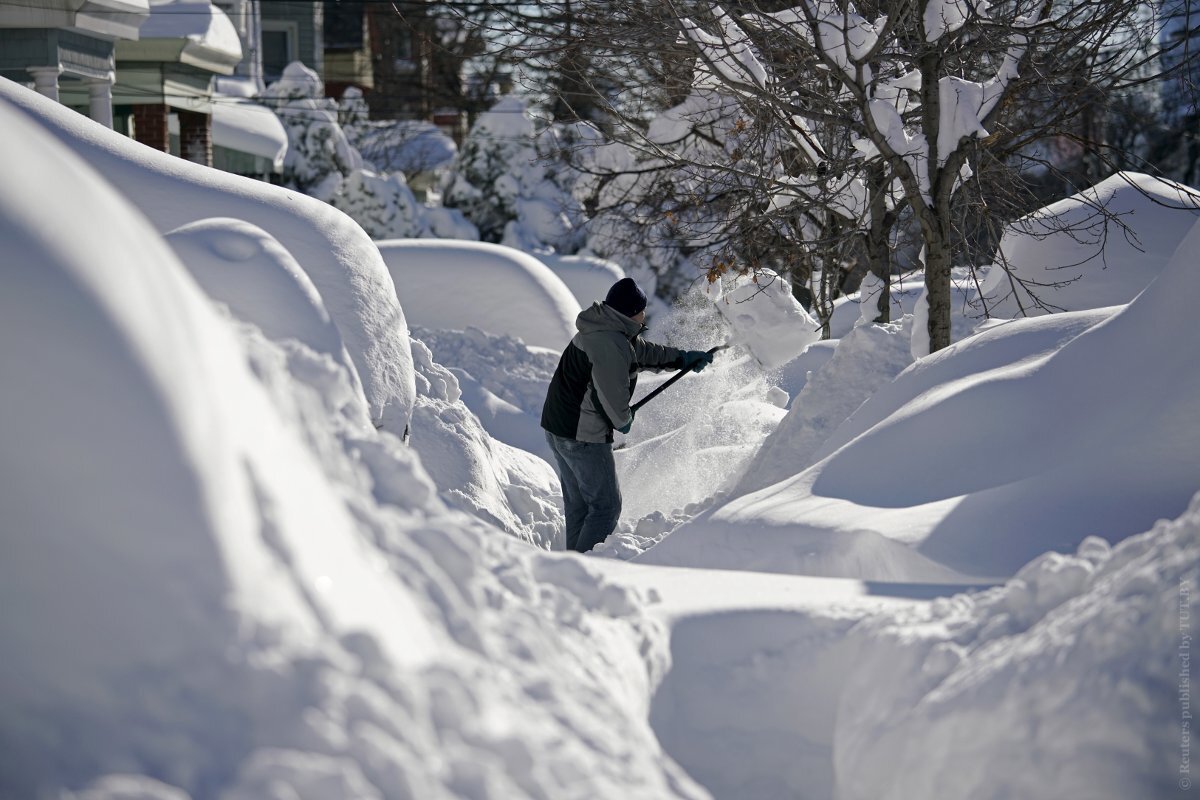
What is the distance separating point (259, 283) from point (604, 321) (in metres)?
1.66

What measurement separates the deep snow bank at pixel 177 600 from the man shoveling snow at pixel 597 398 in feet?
11.0

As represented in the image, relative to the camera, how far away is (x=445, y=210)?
22516 mm

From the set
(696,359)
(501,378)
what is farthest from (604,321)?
(501,378)

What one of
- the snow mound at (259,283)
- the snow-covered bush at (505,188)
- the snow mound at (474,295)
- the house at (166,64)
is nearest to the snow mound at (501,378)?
the snow mound at (474,295)

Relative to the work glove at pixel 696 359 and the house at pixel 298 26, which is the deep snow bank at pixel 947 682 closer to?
the work glove at pixel 696 359

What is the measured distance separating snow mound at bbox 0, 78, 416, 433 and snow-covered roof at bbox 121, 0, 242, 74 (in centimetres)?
879

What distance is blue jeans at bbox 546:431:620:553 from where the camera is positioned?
A: 18.7 ft

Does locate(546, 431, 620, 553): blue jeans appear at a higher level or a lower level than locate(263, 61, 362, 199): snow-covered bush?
lower

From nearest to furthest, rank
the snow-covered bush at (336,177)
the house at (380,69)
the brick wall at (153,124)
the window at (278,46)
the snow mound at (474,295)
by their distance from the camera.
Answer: the snow mound at (474,295), the brick wall at (153,124), the snow-covered bush at (336,177), the window at (278,46), the house at (380,69)

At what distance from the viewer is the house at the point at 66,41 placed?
1070 cm

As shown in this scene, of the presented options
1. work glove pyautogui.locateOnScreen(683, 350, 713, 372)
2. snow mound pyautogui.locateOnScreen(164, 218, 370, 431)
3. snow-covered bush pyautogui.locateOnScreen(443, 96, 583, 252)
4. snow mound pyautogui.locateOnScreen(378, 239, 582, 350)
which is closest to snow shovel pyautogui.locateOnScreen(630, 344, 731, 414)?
work glove pyautogui.locateOnScreen(683, 350, 713, 372)

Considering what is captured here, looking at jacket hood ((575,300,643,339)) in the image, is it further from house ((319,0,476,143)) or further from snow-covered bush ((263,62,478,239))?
house ((319,0,476,143))

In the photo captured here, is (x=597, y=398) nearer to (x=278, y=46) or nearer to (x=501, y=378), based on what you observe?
(x=501, y=378)

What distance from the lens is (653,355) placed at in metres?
5.80
